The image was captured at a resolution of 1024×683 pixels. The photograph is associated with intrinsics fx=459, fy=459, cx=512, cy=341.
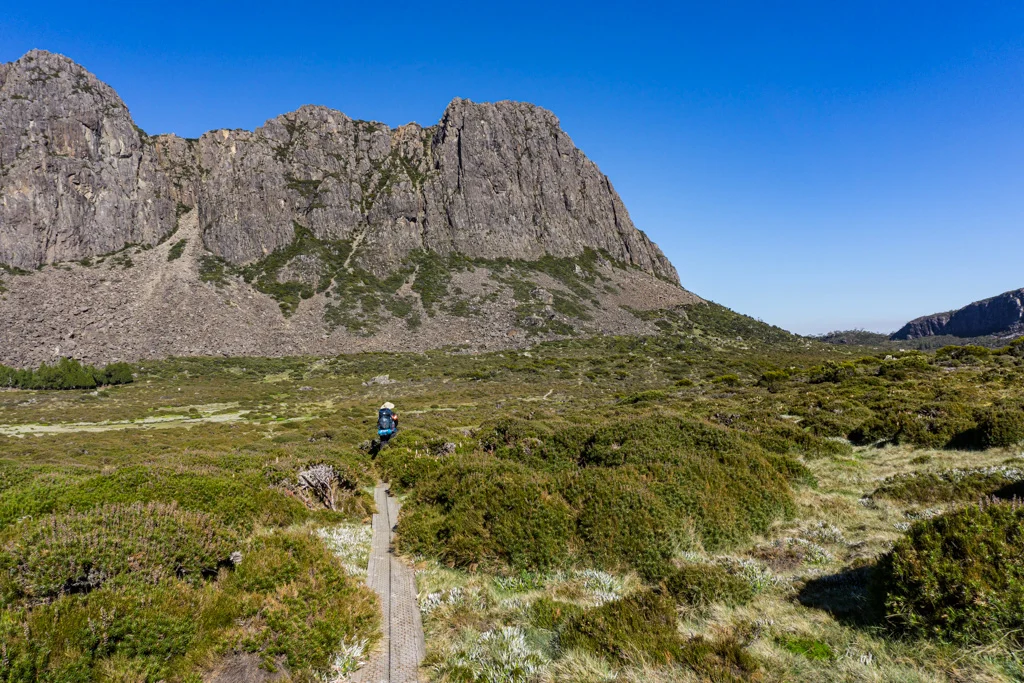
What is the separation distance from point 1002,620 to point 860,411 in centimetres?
1833

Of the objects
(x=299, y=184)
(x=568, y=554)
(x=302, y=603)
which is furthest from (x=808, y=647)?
(x=299, y=184)

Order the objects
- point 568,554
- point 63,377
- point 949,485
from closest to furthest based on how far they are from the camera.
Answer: point 568,554
point 949,485
point 63,377

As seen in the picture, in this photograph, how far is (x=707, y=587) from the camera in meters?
6.55

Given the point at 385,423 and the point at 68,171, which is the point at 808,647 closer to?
the point at 385,423

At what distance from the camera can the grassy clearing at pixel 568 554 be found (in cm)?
486

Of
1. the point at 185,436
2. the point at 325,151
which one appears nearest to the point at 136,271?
the point at 325,151

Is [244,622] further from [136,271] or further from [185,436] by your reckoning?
[136,271]

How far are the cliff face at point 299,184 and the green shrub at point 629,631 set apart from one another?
12114cm

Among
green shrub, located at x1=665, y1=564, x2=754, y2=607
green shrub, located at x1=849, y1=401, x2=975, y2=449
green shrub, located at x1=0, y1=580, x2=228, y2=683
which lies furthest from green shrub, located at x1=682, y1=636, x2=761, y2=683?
green shrub, located at x1=849, y1=401, x2=975, y2=449

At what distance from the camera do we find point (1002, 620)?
4535 mm

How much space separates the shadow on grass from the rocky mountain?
91.6m

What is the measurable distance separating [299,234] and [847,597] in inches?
5362

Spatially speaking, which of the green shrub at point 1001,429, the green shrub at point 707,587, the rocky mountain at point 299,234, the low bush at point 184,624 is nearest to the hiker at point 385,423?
the low bush at point 184,624

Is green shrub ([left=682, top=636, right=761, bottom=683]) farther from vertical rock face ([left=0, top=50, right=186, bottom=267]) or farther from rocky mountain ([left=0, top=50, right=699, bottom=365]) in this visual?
vertical rock face ([left=0, top=50, right=186, bottom=267])
